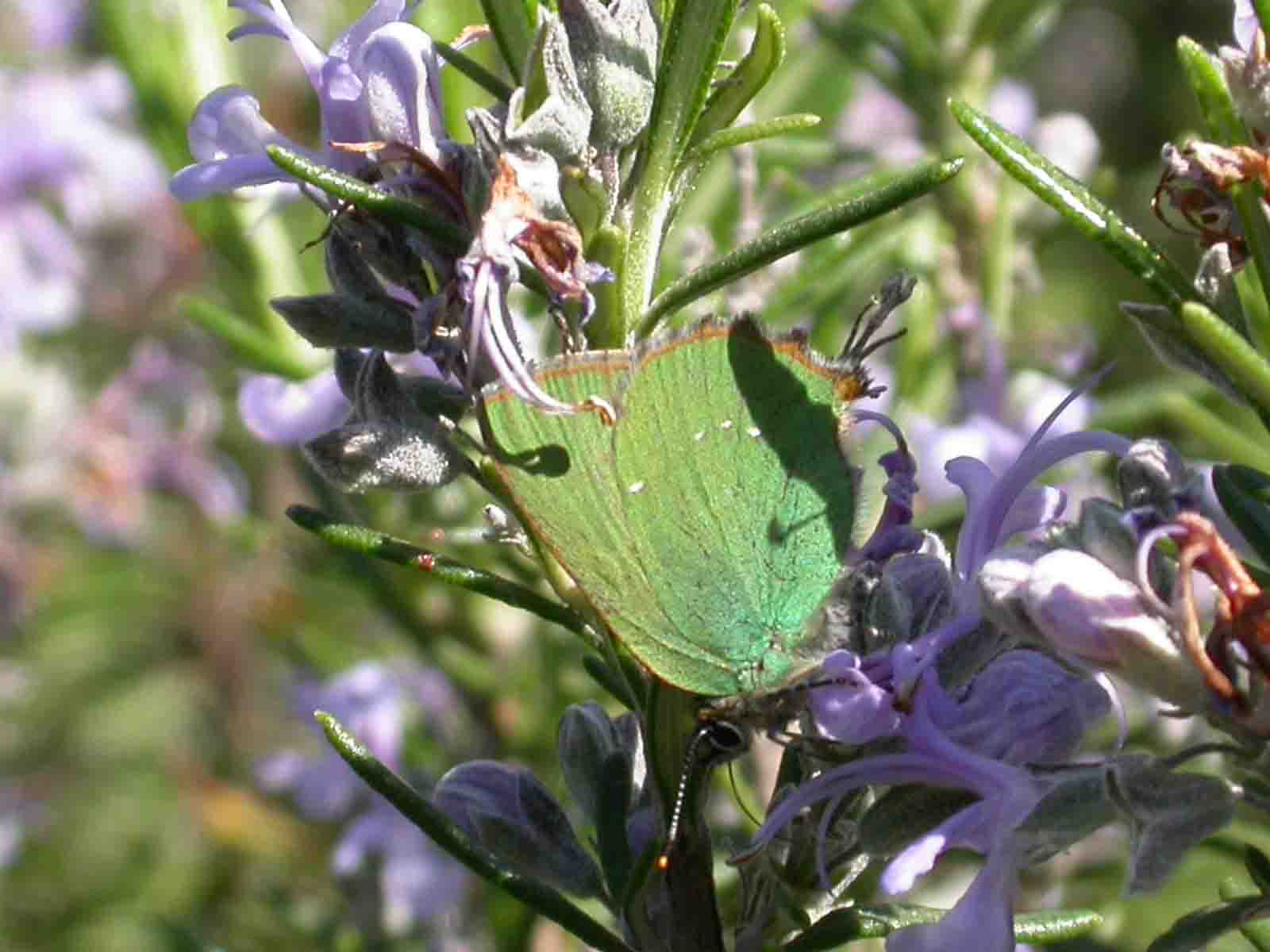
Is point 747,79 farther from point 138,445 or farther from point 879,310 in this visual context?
point 138,445

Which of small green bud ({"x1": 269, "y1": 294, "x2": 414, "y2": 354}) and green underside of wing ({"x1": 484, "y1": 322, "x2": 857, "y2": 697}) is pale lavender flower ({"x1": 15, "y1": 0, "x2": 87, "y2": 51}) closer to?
small green bud ({"x1": 269, "y1": 294, "x2": 414, "y2": 354})

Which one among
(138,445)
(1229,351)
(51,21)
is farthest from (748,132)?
(51,21)

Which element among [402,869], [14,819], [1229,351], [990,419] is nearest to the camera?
[1229,351]

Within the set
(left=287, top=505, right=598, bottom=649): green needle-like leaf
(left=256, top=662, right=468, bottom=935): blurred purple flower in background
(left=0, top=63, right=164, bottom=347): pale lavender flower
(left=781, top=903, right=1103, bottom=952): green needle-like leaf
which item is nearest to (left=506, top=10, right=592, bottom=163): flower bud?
(left=287, top=505, right=598, bottom=649): green needle-like leaf

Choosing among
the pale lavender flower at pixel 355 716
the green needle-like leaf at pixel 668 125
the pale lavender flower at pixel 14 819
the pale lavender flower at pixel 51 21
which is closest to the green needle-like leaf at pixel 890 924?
the green needle-like leaf at pixel 668 125

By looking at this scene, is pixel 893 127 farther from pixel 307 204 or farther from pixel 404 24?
pixel 404 24

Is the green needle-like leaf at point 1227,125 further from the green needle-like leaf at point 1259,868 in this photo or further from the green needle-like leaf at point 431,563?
the green needle-like leaf at point 431,563

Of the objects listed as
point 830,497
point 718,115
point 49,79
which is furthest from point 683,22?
point 49,79
